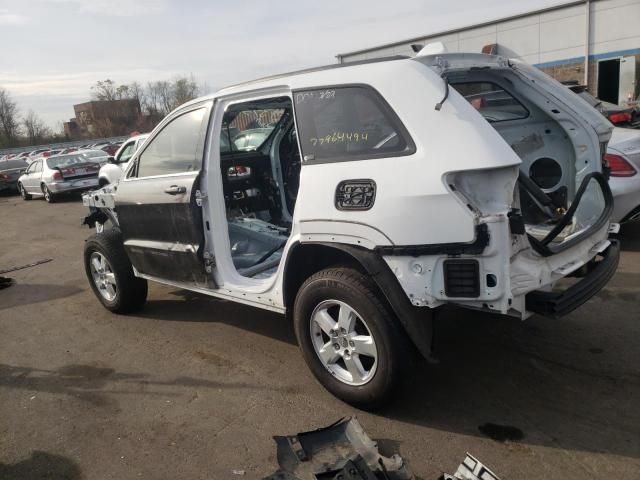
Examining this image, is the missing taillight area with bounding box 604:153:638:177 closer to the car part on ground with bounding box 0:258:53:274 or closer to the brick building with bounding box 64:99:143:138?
the car part on ground with bounding box 0:258:53:274

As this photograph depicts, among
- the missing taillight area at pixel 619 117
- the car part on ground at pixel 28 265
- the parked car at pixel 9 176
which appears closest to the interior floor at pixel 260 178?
the car part on ground at pixel 28 265

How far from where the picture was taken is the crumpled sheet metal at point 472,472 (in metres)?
2.39

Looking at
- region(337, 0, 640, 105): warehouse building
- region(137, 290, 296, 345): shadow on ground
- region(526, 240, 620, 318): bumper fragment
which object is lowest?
region(137, 290, 296, 345): shadow on ground

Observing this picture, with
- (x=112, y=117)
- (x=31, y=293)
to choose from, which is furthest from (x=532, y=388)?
(x=112, y=117)

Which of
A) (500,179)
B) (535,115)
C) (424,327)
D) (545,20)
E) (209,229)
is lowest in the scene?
(424,327)

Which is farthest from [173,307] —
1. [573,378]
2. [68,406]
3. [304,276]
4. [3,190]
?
[3,190]

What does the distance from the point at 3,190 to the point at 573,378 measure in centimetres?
2172

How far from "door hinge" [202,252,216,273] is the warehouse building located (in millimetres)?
17219

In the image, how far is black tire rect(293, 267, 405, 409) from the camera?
9.43 ft

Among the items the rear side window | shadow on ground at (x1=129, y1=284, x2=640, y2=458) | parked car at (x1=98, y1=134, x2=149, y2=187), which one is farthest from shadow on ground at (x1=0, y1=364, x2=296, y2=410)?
parked car at (x1=98, y1=134, x2=149, y2=187)

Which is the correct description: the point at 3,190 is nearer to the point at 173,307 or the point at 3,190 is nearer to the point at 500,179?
the point at 173,307

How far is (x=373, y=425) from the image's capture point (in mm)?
3066

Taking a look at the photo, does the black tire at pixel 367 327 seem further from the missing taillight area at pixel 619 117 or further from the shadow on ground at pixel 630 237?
the missing taillight area at pixel 619 117

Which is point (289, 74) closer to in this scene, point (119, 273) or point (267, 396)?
point (267, 396)
